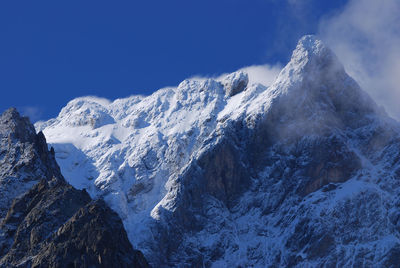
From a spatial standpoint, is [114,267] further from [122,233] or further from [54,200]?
[54,200]

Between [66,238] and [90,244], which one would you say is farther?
[66,238]

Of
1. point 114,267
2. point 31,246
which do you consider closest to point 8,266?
point 31,246

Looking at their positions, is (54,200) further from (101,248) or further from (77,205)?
(101,248)

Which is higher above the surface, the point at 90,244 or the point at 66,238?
the point at 66,238

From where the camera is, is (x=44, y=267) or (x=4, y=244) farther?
(x=4, y=244)

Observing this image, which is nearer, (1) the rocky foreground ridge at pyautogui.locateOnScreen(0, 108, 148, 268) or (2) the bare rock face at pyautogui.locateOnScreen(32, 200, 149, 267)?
(2) the bare rock face at pyautogui.locateOnScreen(32, 200, 149, 267)

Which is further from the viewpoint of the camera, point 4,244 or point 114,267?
point 4,244

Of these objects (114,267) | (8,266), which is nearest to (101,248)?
(114,267)

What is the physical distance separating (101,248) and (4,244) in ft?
70.0

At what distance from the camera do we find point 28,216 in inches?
7751

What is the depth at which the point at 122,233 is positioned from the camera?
19112cm

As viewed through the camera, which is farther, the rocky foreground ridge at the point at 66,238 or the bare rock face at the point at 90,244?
the rocky foreground ridge at the point at 66,238

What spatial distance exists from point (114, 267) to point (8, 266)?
18.4 meters

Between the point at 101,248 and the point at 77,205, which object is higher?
the point at 77,205
